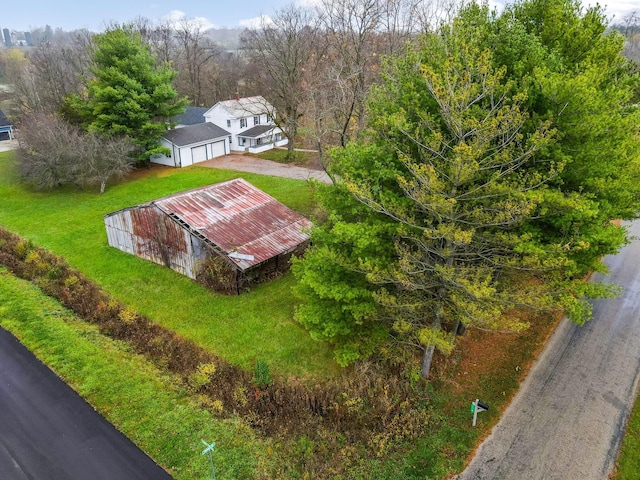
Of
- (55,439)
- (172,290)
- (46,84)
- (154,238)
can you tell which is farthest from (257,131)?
(55,439)

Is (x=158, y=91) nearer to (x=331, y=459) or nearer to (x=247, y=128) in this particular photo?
(x=247, y=128)

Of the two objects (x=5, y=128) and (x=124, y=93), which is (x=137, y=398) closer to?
(x=124, y=93)

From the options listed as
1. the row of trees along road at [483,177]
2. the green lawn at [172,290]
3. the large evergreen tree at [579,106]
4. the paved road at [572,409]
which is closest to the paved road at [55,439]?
the green lawn at [172,290]

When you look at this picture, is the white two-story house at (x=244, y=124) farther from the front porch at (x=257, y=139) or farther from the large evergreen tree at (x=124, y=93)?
the large evergreen tree at (x=124, y=93)

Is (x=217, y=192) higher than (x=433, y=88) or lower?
lower

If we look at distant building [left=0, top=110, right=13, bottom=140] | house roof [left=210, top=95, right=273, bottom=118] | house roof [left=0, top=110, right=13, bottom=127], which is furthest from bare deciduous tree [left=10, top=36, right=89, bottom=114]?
house roof [left=210, top=95, right=273, bottom=118]

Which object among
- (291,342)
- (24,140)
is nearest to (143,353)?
(291,342)
